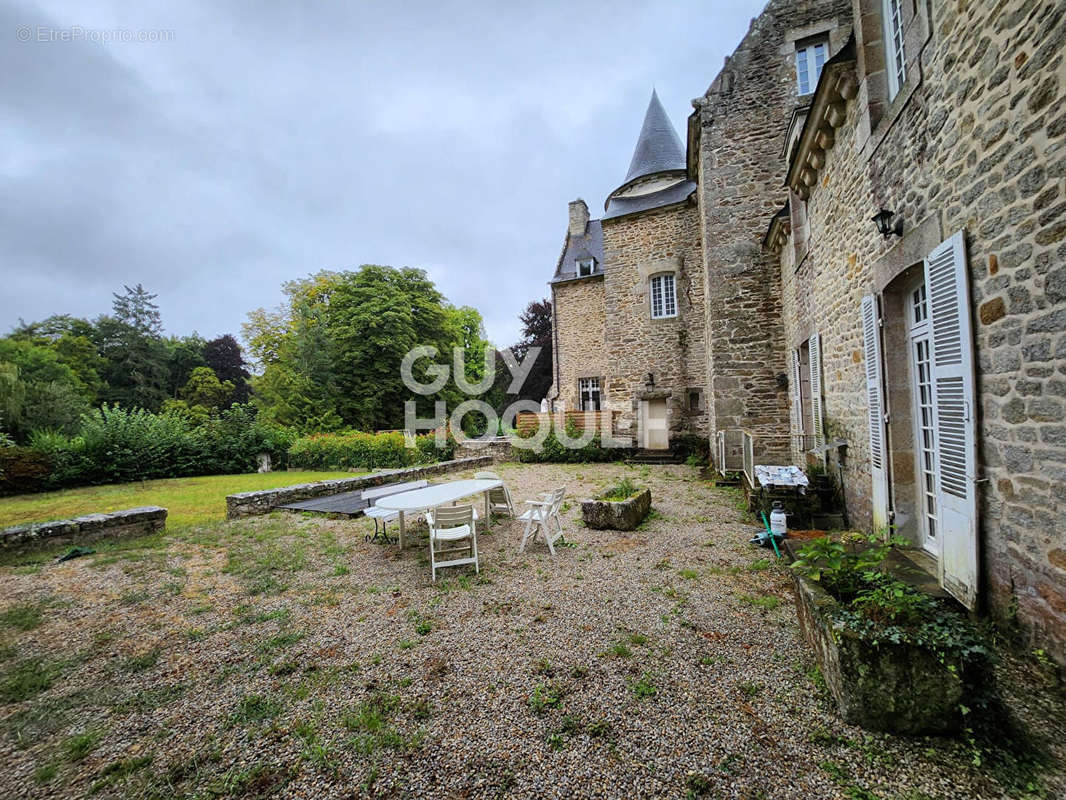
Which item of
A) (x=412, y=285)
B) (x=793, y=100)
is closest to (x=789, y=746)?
(x=793, y=100)

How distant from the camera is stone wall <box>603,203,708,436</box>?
1313cm

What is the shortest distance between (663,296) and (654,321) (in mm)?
903

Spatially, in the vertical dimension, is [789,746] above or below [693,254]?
below

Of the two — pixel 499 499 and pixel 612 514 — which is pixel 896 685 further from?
pixel 499 499

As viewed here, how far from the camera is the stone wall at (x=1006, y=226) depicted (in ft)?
6.37

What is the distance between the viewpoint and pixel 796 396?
7520 millimetres

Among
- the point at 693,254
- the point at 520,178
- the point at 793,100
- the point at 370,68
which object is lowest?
the point at 693,254

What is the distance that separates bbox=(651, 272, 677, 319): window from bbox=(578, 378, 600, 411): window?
13.3 ft

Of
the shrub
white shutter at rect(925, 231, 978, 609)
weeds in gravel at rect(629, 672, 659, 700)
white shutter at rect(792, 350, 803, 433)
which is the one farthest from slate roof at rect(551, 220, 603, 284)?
the shrub

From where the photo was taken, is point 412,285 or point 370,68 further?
point 412,285

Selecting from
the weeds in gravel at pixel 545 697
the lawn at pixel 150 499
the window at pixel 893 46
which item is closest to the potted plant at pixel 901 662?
the weeds in gravel at pixel 545 697

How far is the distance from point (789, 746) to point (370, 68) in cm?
1499

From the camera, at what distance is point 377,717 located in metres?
2.14

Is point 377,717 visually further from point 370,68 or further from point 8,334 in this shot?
point 8,334
